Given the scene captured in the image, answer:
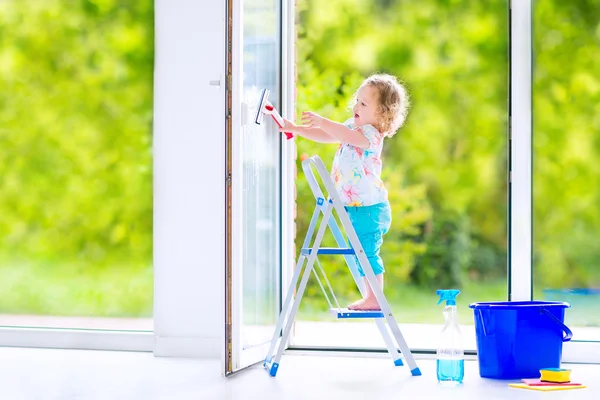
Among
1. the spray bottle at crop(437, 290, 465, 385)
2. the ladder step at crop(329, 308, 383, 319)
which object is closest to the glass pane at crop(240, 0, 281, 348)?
the ladder step at crop(329, 308, 383, 319)

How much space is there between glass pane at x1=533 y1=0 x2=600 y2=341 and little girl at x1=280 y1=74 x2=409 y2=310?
693mm

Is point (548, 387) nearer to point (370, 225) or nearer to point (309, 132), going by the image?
point (370, 225)

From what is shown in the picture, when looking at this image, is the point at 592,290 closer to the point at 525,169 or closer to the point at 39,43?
the point at 525,169

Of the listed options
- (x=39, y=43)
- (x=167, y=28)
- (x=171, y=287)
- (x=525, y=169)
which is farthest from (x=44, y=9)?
(x=525, y=169)

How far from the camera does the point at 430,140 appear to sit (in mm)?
5148

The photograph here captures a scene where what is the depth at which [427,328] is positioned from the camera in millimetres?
5086

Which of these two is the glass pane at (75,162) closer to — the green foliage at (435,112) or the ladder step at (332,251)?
the ladder step at (332,251)

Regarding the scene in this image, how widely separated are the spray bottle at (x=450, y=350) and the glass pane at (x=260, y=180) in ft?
2.44

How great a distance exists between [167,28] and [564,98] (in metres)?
1.80

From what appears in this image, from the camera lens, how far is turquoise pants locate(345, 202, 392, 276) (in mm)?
3453

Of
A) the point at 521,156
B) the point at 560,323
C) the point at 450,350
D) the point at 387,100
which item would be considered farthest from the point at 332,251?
the point at 521,156

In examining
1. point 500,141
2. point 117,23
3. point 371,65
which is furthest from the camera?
point 371,65

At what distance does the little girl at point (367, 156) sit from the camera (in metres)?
3.46

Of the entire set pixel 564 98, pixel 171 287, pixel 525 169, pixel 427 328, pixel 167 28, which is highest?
pixel 167 28
